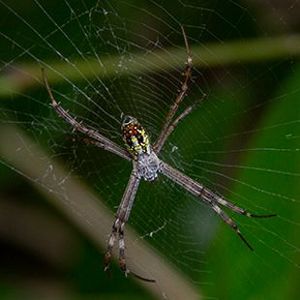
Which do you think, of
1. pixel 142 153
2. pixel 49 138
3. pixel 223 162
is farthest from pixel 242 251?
pixel 49 138

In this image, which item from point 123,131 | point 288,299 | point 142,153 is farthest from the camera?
point 142,153

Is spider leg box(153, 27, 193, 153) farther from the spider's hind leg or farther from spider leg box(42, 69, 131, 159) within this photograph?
the spider's hind leg

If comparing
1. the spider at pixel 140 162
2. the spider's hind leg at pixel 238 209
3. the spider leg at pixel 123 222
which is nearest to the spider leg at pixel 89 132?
the spider at pixel 140 162

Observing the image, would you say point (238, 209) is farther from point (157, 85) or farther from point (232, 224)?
point (157, 85)

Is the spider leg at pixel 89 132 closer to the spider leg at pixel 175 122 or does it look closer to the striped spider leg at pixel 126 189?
the striped spider leg at pixel 126 189

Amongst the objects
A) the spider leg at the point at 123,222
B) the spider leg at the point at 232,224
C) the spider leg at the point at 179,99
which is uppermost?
the spider leg at the point at 179,99

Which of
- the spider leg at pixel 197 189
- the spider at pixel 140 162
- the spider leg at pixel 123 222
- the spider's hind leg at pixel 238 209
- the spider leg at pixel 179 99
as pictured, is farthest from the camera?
the spider leg at pixel 123 222

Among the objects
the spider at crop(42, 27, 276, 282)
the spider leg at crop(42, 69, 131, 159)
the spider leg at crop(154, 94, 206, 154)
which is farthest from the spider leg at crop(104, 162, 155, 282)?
the spider leg at crop(154, 94, 206, 154)

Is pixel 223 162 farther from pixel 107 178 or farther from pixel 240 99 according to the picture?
pixel 107 178
